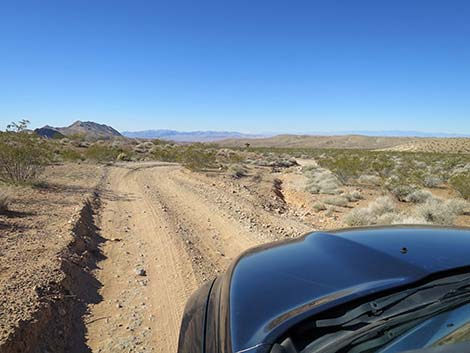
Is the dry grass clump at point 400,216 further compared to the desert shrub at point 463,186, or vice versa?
the desert shrub at point 463,186

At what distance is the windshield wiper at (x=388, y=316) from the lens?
1495mm

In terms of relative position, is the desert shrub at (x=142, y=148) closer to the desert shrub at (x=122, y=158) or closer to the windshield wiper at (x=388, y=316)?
the desert shrub at (x=122, y=158)

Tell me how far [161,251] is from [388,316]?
19.1 feet

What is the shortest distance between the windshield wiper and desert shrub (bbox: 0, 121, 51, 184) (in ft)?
48.4

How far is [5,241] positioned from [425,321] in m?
6.94

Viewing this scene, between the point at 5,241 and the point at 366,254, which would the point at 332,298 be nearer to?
the point at 366,254

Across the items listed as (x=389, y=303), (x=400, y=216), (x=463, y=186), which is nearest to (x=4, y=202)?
(x=389, y=303)

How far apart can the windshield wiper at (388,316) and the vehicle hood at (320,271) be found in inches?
2.7

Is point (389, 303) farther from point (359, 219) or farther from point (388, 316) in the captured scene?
point (359, 219)

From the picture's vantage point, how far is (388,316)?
64.1 inches

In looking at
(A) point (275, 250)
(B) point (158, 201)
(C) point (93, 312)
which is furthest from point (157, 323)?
(B) point (158, 201)

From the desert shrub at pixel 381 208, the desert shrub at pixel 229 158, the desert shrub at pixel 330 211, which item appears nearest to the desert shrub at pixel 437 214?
the desert shrub at pixel 381 208

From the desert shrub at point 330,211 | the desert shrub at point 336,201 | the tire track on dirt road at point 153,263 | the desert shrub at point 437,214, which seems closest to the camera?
the tire track on dirt road at point 153,263

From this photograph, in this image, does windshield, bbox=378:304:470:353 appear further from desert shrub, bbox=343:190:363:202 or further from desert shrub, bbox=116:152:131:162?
desert shrub, bbox=116:152:131:162
